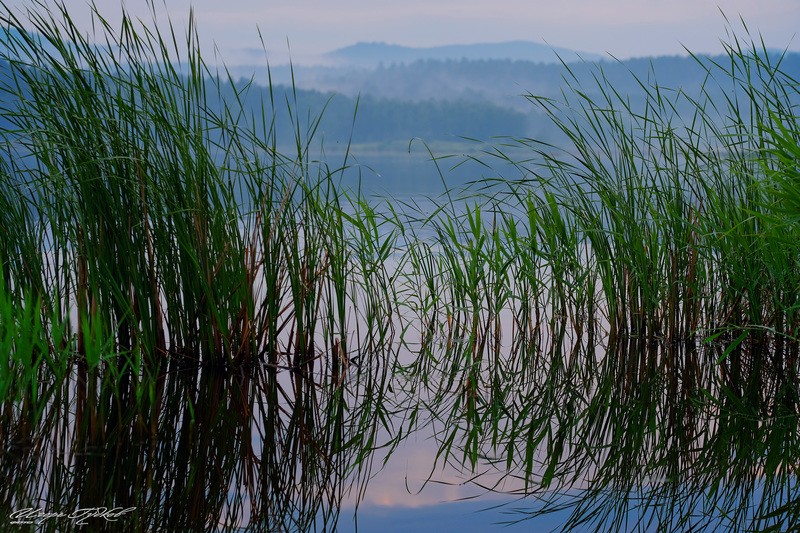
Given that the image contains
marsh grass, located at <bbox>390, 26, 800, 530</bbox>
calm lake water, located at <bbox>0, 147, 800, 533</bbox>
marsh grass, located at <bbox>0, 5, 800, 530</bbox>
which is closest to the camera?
calm lake water, located at <bbox>0, 147, 800, 533</bbox>

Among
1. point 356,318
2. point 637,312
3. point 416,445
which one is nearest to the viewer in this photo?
point 416,445

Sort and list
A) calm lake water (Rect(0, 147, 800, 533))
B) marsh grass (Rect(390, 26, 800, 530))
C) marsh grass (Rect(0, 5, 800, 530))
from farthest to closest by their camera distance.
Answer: marsh grass (Rect(390, 26, 800, 530)), marsh grass (Rect(0, 5, 800, 530)), calm lake water (Rect(0, 147, 800, 533))

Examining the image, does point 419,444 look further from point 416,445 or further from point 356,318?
point 356,318

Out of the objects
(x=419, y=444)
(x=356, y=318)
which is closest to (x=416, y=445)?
(x=419, y=444)

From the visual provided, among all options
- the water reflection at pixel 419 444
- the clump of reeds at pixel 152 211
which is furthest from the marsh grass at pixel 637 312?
the clump of reeds at pixel 152 211

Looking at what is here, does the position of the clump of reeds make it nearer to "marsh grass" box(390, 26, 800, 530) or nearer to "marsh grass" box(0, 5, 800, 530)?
"marsh grass" box(0, 5, 800, 530)

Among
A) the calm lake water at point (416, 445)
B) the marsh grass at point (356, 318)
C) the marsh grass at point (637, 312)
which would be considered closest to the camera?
the calm lake water at point (416, 445)

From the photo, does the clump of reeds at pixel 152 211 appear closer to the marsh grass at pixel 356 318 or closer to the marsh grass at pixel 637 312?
the marsh grass at pixel 356 318

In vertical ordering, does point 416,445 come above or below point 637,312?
below

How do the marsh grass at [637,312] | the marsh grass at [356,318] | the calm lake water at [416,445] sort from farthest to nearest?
the marsh grass at [637,312]
the marsh grass at [356,318]
the calm lake water at [416,445]

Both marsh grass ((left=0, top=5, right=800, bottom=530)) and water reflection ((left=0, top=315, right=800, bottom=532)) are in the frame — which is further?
marsh grass ((left=0, top=5, right=800, bottom=530))

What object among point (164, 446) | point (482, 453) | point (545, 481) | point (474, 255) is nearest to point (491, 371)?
point (474, 255)

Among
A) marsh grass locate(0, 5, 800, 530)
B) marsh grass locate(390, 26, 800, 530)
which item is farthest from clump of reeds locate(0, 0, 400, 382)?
marsh grass locate(390, 26, 800, 530)

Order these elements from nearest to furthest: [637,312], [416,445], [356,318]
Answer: [416,445] < [356,318] < [637,312]
